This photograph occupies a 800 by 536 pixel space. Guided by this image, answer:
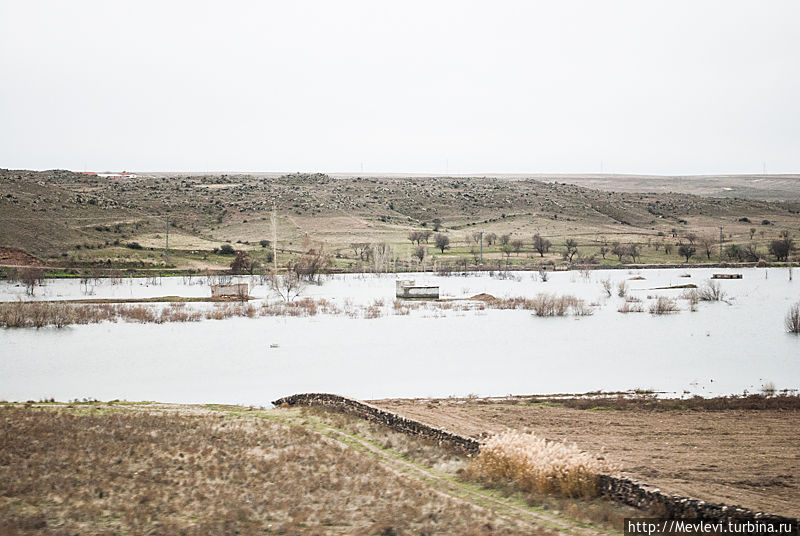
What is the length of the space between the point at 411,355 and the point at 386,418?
12520 millimetres

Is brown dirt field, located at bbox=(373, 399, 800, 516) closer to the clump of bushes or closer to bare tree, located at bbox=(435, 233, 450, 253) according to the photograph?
the clump of bushes

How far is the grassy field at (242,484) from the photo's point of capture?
27.1 ft

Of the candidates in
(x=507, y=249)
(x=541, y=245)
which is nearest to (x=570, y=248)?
(x=541, y=245)

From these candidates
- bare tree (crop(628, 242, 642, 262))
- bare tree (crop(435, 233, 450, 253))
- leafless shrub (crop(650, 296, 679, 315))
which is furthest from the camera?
bare tree (crop(435, 233, 450, 253))

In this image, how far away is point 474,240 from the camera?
246 ft

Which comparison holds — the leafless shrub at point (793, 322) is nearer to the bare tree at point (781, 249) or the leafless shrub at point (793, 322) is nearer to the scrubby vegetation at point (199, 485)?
the scrubby vegetation at point (199, 485)

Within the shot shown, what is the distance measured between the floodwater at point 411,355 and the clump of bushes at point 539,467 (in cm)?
917

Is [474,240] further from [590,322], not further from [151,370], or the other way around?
[151,370]

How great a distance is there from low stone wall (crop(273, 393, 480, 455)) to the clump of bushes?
2.91 ft

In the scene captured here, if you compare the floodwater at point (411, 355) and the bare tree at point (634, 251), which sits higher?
the bare tree at point (634, 251)

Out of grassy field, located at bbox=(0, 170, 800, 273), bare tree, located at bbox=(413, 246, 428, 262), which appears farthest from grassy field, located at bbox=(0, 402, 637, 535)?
bare tree, located at bbox=(413, 246, 428, 262)

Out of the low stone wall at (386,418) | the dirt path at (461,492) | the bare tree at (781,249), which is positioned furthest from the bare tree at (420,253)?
the dirt path at (461,492)

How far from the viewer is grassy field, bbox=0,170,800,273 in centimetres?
6103

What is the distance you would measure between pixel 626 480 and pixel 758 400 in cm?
997
